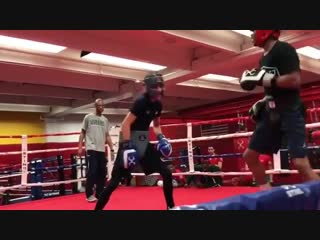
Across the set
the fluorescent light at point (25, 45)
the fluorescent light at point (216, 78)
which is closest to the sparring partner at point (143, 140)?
the fluorescent light at point (25, 45)

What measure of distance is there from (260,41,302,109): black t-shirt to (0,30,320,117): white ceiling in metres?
3.38

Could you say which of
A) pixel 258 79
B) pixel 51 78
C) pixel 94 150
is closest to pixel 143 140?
pixel 258 79

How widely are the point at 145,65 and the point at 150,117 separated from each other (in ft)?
17.5

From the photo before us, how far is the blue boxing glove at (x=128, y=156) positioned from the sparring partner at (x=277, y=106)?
0.78m

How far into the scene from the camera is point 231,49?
21.8 ft

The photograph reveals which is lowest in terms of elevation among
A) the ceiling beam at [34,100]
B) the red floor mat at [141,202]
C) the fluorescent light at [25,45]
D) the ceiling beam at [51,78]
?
the red floor mat at [141,202]

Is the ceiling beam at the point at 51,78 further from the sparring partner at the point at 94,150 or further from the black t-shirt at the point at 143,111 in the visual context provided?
the black t-shirt at the point at 143,111

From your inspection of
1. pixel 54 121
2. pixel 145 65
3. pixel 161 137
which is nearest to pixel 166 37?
pixel 145 65

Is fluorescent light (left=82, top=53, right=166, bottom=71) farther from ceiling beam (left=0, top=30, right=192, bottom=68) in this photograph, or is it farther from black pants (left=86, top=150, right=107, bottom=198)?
black pants (left=86, top=150, right=107, bottom=198)

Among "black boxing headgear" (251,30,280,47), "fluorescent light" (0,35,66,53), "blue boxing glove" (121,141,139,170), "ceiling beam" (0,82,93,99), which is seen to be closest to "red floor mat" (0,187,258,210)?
"blue boxing glove" (121,141,139,170)

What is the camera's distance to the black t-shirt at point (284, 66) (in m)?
2.26
